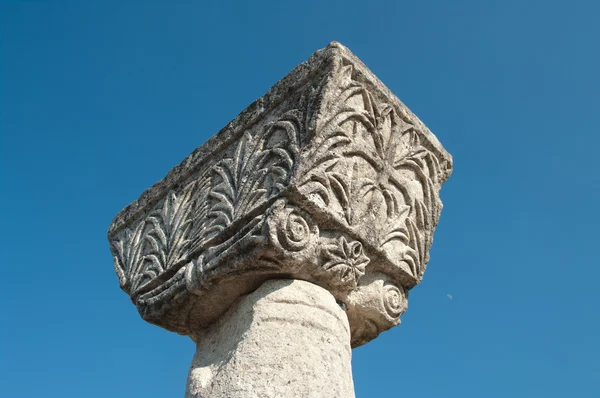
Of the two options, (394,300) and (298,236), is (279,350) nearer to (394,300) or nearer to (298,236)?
(298,236)

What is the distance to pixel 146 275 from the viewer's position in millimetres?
4121

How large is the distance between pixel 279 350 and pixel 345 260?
1.98 feet

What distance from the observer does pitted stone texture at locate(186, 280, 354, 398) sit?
308cm

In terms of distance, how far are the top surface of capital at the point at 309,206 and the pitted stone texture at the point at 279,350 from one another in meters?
0.12

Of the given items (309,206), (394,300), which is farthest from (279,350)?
(394,300)

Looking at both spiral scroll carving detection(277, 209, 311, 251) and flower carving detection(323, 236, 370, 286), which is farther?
flower carving detection(323, 236, 370, 286)

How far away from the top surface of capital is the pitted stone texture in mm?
122

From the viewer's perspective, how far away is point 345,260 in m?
3.47

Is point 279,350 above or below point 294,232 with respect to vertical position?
below

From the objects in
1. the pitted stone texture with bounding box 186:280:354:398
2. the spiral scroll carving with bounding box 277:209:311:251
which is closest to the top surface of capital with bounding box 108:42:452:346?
the spiral scroll carving with bounding box 277:209:311:251

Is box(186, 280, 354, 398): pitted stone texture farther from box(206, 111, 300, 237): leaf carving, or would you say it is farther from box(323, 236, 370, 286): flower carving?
box(206, 111, 300, 237): leaf carving

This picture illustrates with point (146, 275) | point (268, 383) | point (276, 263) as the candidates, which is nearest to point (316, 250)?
point (276, 263)

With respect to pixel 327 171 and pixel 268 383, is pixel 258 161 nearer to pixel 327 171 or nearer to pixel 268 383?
pixel 327 171

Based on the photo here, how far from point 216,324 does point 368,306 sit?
87 centimetres
